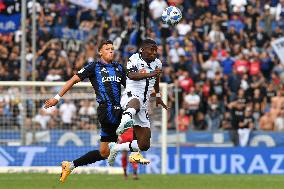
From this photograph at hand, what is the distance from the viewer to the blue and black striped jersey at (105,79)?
1577 centimetres

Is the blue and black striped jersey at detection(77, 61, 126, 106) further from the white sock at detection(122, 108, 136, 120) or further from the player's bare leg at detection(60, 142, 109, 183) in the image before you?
the player's bare leg at detection(60, 142, 109, 183)

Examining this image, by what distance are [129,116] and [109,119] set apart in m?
0.42

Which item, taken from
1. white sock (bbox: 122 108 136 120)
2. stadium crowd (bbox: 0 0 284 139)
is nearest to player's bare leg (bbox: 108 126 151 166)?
white sock (bbox: 122 108 136 120)

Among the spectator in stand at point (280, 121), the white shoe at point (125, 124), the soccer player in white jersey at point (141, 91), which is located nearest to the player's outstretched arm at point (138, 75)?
the soccer player in white jersey at point (141, 91)

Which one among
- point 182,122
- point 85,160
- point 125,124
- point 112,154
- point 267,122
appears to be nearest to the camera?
point 125,124

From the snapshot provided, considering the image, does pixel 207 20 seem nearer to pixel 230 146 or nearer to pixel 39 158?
pixel 230 146

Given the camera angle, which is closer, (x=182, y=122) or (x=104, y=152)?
(x=104, y=152)

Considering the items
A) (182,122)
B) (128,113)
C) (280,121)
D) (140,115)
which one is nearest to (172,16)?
(140,115)

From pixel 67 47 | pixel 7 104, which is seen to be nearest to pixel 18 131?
pixel 7 104

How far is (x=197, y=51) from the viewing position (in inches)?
1176

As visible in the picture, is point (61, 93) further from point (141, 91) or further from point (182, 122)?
point (182, 122)

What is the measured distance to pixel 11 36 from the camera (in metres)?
30.1

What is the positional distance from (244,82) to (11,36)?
24.7ft

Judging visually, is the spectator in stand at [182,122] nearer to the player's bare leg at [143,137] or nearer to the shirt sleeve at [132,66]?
the player's bare leg at [143,137]
